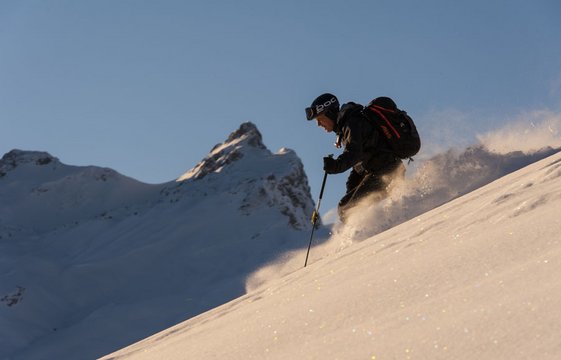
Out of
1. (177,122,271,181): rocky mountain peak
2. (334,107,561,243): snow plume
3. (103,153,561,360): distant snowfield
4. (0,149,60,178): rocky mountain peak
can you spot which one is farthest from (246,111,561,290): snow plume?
(0,149,60,178): rocky mountain peak

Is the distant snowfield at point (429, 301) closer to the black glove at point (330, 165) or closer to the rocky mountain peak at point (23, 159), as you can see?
the black glove at point (330, 165)

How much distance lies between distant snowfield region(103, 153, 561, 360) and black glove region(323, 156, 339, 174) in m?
3.26

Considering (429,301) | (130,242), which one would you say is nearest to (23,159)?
(130,242)

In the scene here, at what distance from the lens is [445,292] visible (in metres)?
3.95

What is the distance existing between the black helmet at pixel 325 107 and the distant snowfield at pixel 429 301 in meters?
3.73

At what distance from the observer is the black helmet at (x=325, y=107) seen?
32.3 ft

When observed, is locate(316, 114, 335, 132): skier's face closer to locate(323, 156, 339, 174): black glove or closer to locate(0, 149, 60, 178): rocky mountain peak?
locate(323, 156, 339, 174): black glove

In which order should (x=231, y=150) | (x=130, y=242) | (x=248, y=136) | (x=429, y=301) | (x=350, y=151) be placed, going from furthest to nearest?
(x=248, y=136)
(x=231, y=150)
(x=130, y=242)
(x=350, y=151)
(x=429, y=301)

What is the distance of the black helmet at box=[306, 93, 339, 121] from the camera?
9.85m

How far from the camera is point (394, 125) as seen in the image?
993 centimetres

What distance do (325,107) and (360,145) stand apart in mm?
648

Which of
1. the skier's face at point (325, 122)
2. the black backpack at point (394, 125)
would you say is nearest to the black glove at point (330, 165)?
the skier's face at point (325, 122)

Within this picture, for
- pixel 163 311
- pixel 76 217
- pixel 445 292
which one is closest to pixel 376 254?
pixel 445 292

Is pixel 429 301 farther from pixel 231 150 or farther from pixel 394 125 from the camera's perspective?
pixel 231 150
